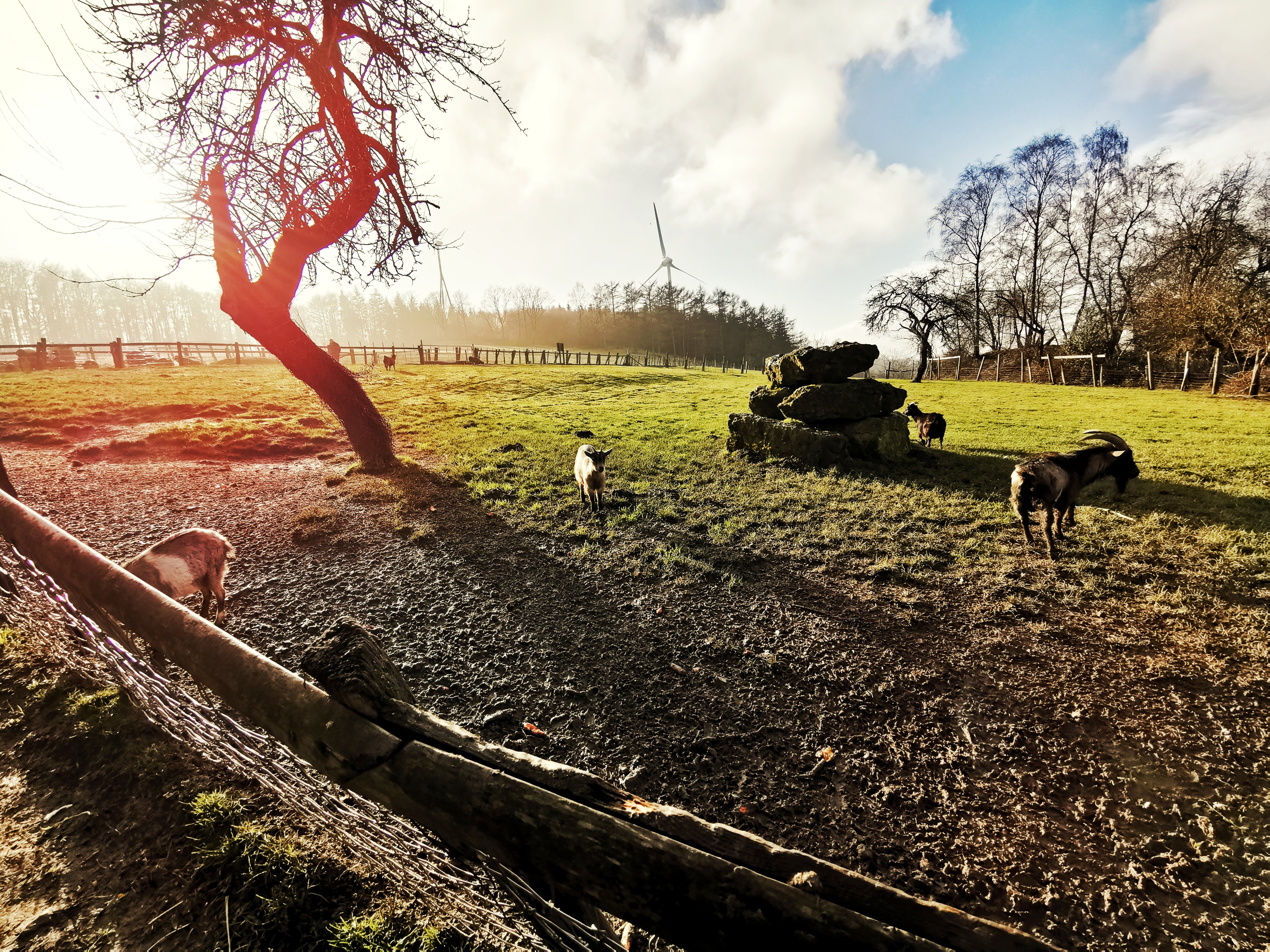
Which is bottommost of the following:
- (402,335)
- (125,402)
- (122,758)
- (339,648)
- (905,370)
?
(122,758)

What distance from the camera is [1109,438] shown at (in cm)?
695

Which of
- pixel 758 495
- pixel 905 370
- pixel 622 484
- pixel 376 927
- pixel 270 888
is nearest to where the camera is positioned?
pixel 376 927

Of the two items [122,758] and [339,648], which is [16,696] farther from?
[339,648]

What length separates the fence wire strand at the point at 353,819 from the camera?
1.62 meters

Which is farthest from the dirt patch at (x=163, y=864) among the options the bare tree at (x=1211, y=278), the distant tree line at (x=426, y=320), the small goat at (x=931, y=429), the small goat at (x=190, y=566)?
the distant tree line at (x=426, y=320)

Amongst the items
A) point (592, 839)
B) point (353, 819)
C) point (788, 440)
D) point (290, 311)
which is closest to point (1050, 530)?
point (788, 440)

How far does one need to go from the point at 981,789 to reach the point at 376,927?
11.1 ft

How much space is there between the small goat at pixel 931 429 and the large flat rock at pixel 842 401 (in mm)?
1439

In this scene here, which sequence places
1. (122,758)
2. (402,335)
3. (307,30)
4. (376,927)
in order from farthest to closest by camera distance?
(402,335) < (307,30) < (122,758) < (376,927)

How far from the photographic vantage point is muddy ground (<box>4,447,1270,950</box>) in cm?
240

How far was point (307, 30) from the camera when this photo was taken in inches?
299

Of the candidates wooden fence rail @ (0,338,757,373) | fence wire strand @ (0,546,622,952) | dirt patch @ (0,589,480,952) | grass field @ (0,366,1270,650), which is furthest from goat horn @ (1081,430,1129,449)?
wooden fence rail @ (0,338,757,373)

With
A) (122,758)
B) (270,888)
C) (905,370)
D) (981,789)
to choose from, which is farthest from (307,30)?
(905,370)

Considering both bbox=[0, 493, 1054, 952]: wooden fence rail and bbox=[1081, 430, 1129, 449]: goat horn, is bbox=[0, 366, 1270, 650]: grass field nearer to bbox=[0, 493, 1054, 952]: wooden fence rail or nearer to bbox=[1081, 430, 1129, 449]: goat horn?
bbox=[1081, 430, 1129, 449]: goat horn
